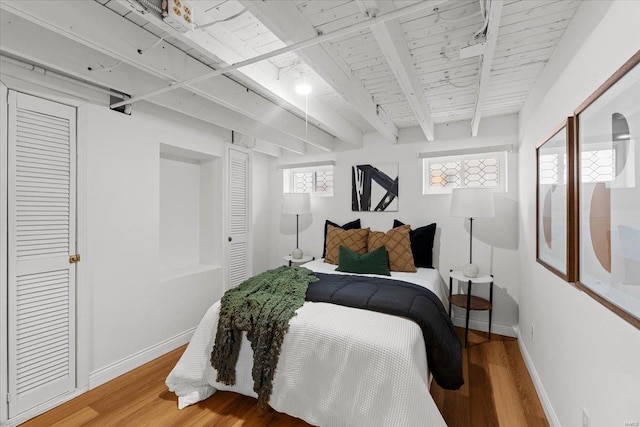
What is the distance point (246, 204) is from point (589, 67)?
337cm

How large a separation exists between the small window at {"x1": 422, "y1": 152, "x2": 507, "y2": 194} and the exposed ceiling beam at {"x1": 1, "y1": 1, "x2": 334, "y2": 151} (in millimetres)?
2208

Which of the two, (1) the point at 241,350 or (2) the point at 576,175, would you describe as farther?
(1) the point at 241,350

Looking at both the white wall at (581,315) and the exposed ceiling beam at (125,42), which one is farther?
the exposed ceiling beam at (125,42)

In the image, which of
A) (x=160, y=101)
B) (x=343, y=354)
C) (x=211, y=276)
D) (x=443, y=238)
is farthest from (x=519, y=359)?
A: (x=160, y=101)

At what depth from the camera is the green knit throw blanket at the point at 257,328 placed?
6.09 feet

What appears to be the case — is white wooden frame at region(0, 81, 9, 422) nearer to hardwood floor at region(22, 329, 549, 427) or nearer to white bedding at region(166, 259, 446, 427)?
hardwood floor at region(22, 329, 549, 427)

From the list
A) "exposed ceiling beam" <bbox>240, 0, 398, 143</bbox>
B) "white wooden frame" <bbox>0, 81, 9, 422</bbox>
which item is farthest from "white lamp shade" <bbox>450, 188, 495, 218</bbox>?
"white wooden frame" <bbox>0, 81, 9, 422</bbox>

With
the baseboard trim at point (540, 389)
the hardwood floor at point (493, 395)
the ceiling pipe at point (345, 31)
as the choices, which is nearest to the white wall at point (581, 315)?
the baseboard trim at point (540, 389)

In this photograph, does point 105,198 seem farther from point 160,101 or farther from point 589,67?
point 589,67

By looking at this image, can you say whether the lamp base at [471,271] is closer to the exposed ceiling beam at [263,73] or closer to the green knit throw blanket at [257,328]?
the green knit throw blanket at [257,328]

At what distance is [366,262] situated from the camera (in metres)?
2.93

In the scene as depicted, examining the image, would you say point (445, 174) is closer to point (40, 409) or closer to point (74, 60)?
point (74, 60)

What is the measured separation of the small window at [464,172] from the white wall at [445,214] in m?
0.10

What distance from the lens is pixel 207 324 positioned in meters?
2.13
